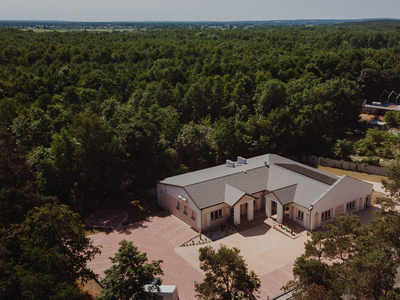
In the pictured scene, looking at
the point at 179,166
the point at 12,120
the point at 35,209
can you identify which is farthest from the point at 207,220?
the point at 12,120

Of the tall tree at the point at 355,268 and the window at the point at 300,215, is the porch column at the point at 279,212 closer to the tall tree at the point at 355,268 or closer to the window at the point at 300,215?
the window at the point at 300,215

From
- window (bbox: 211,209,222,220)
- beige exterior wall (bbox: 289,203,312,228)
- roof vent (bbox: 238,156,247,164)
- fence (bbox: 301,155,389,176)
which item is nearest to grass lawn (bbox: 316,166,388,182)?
fence (bbox: 301,155,389,176)

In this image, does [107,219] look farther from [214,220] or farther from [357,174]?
[357,174]

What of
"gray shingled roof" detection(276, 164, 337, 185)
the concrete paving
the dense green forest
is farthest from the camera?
the dense green forest

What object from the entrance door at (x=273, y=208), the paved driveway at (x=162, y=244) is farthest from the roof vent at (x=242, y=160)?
the paved driveway at (x=162, y=244)

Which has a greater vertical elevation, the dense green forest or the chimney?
the dense green forest

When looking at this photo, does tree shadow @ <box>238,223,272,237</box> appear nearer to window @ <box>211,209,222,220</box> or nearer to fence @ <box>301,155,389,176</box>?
window @ <box>211,209,222,220</box>

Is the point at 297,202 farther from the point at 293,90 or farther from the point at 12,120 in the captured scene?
the point at 12,120
